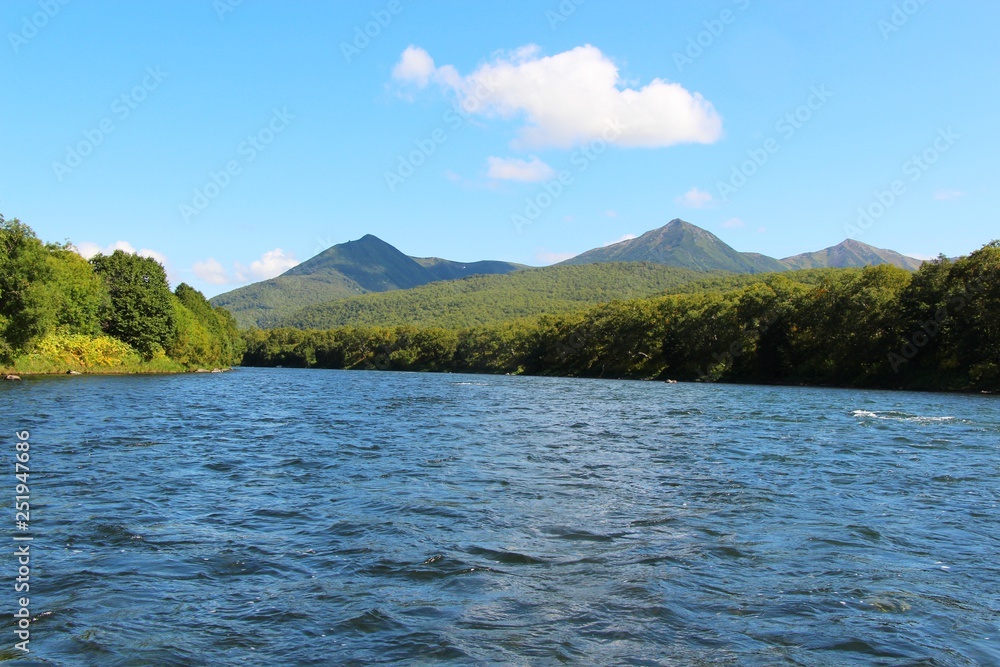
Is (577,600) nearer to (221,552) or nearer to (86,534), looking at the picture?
(221,552)

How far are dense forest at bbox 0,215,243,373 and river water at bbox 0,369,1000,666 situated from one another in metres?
44.2

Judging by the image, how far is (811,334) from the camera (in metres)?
91.2

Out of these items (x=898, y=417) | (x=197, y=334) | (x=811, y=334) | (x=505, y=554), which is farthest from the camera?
(x=197, y=334)

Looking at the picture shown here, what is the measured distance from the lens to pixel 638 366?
11812cm

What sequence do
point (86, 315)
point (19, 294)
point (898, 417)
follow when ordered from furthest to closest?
point (86, 315) → point (19, 294) → point (898, 417)

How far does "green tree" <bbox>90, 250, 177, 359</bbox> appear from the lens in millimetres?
86125

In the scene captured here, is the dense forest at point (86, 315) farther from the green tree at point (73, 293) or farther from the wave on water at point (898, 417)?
the wave on water at point (898, 417)

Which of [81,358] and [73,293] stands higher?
[73,293]

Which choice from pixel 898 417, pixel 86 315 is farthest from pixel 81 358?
pixel 898 417

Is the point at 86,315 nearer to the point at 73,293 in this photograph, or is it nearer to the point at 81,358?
the point at 73,293

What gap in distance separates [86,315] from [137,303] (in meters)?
12.4

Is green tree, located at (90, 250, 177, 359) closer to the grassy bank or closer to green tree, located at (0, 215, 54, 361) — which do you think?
the grassy bank

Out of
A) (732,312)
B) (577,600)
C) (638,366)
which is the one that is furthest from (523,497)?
(638,366)

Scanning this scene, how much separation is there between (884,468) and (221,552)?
Answer: 18.0m
